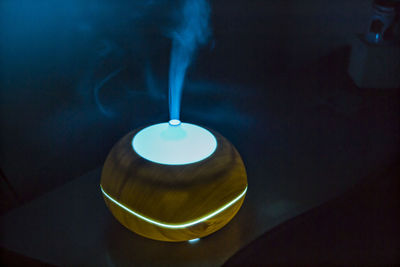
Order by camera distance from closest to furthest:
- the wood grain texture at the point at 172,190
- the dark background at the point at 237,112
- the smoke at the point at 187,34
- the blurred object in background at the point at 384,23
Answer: the wood grain texture at the point at 172,190 < the dark background at the point at 237,112 < the smoke at the point at 187,34 < the blurred object in background at the point at 384,23

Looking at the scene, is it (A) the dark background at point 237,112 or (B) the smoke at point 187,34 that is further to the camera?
(B) the smoke at point 187,34

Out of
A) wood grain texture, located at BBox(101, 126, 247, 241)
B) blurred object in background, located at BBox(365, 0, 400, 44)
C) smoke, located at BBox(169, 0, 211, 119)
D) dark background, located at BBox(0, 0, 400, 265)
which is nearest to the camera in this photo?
wood grain texture, located at BBox(101, 126, 247, 241)

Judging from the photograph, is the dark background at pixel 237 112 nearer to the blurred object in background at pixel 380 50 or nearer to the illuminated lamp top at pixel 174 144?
the blurred object in background at pixel 380 50

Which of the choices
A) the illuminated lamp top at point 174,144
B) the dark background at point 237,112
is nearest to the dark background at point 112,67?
the dark background at point 237,112

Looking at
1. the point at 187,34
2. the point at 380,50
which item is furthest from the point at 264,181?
the point at 380,50

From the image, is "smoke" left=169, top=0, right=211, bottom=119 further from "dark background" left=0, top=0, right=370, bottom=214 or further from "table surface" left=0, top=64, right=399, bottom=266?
"table surface" left=0, top=64, right=399, bottom=266

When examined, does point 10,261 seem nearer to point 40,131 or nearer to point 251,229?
point 40,131

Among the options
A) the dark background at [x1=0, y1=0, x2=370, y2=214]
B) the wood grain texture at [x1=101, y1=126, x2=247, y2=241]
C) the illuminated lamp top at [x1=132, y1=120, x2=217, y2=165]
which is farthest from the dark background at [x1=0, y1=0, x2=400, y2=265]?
the illuminated lamp top at [x1=132, y1=120, x2=217, y2=165]
